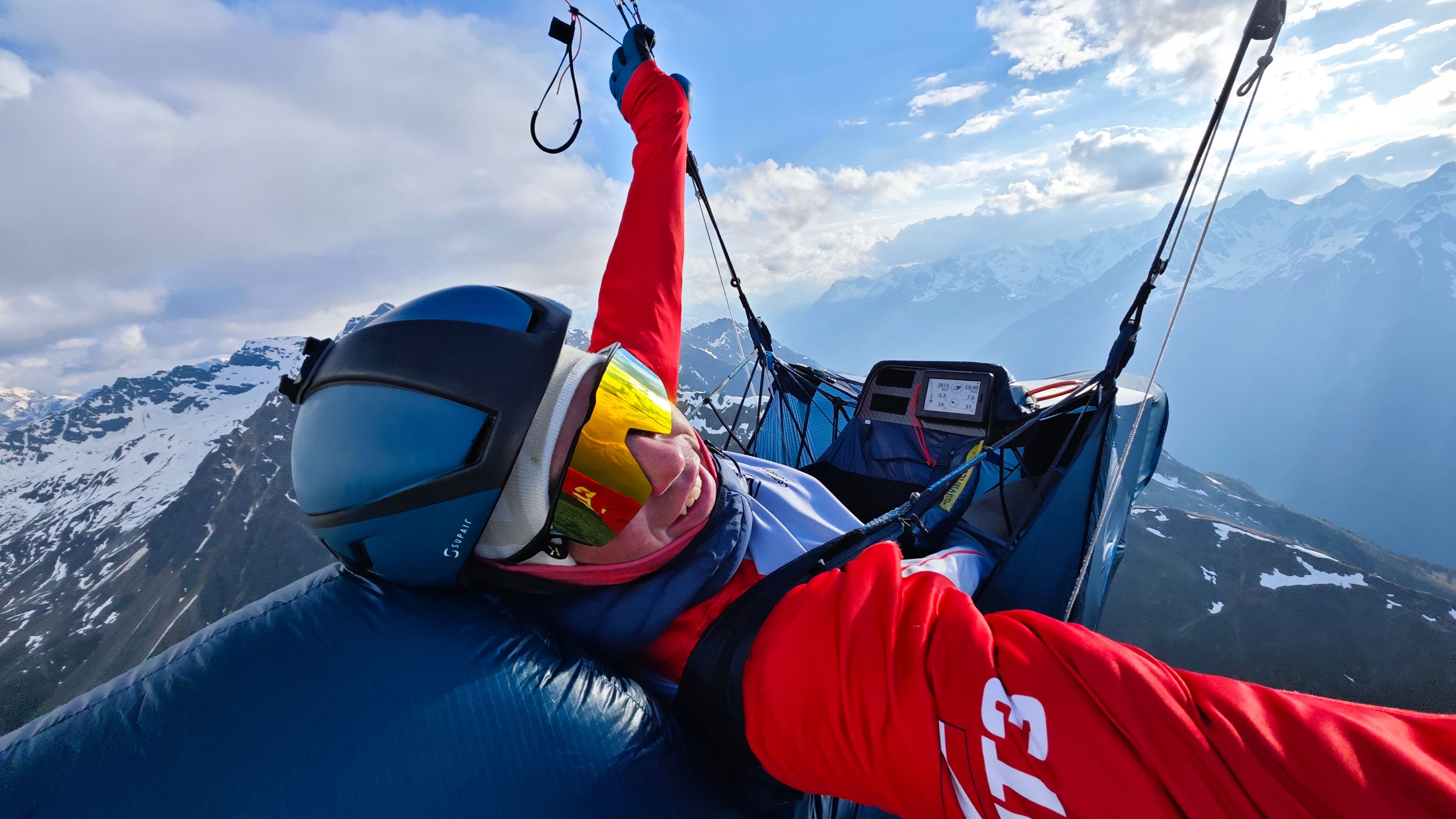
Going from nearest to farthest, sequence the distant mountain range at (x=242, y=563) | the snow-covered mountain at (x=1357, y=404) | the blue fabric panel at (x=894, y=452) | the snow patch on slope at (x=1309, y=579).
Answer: the blue fabric panel at (x=894, y=452), the distant mountain range at (x=242, y=563), the snow patch on slope at (x=1309, y=579), the snow-covered mountain at (x=1357, y=404)

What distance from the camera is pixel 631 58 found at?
3920 mm

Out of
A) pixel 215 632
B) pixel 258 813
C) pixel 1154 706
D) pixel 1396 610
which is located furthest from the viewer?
pixel 1396 610

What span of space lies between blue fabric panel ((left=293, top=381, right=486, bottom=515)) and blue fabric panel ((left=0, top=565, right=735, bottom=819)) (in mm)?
289

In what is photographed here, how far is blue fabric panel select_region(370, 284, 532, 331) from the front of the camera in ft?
5.33

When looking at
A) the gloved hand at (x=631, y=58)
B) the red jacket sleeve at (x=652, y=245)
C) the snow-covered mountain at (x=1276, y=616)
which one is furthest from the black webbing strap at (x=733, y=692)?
the snow-covered mountain at (x=1276, y=616)

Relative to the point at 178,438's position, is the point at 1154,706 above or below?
above

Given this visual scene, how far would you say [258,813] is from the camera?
106cm

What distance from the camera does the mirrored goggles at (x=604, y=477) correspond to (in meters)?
1.63

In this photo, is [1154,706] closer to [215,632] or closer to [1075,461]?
[215,632]

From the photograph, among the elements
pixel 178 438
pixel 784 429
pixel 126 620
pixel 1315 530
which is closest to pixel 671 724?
pixel 784 429

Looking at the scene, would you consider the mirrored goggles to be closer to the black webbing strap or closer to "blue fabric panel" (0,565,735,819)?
"blue fabric panel" (0,565,735,819)

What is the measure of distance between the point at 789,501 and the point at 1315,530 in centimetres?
12962

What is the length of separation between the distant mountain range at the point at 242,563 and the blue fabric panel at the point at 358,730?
4560 mm

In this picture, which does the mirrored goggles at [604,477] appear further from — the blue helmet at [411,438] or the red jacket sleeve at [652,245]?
the red jacket sleeve at [652,245]
